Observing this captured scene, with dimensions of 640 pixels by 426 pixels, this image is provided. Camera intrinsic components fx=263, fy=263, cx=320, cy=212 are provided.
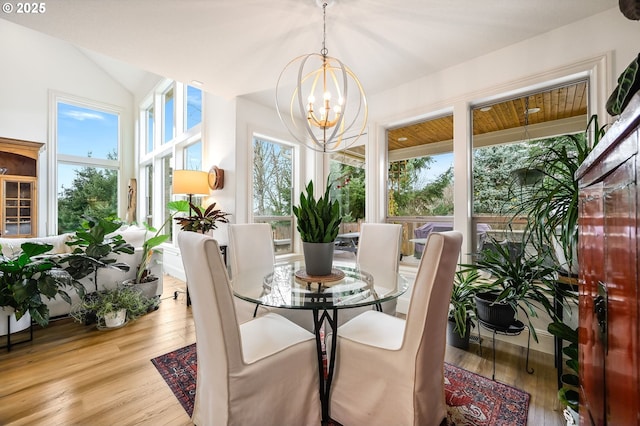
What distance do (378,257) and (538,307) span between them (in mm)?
1327

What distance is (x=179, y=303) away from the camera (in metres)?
3.29

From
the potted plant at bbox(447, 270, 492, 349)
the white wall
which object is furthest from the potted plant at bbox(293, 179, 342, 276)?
the white wall

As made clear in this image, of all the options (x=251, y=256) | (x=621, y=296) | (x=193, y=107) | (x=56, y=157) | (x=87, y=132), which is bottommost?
(x=251, y=256)

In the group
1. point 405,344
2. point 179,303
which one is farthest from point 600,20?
point 179,303

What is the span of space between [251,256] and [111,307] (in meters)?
1.54

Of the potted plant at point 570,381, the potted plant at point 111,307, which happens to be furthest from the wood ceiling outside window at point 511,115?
the potted plant at point 111,307

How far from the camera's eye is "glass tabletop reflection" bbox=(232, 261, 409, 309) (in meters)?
1.35

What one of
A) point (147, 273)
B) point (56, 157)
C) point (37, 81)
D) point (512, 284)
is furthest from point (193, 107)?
point (512, 284)

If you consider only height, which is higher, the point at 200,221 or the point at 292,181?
the point at 292,181

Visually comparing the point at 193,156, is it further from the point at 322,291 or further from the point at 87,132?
the point at 322,291

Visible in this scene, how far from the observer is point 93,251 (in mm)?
2480

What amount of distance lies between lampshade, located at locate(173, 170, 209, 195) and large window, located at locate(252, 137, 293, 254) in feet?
2.30

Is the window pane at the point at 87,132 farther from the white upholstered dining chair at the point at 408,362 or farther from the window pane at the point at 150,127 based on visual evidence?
the white upholstered dining chair at the point at 408,362

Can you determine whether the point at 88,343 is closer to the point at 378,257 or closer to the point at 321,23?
the point at 378,257
